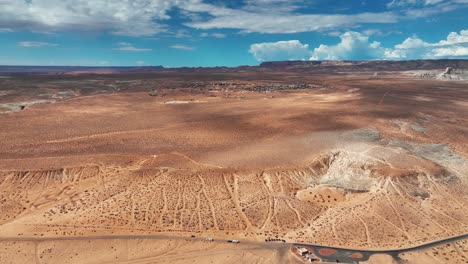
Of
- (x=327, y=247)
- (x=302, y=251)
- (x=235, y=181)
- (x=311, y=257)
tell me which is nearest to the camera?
(x=311, y=257)

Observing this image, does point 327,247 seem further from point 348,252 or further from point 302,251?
point 302,251

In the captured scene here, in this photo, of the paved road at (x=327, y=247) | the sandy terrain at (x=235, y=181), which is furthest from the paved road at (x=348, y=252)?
the sandy terrain at (x=235, y=181)

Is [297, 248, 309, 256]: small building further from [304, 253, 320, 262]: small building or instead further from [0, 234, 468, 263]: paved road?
[0, 234, 468, 263]: paved road

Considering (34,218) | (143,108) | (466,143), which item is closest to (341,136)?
(466,143)

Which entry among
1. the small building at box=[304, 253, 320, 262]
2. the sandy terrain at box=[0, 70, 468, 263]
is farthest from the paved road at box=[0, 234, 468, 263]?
the sandy terrain at box=[0, 70, 468, 263]

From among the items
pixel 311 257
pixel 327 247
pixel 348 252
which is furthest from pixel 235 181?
pixel 348 252

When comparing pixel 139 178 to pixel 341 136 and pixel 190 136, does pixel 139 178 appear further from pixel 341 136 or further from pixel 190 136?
pixel 341 136

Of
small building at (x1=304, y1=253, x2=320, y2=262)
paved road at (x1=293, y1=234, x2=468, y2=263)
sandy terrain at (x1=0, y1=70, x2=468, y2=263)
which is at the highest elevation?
sandy terrain at (x1=0, y1=70, x2=468, y2=263)

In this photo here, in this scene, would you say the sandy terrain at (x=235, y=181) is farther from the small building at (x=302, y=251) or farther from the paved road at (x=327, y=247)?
the small building at (x=302, y=251)

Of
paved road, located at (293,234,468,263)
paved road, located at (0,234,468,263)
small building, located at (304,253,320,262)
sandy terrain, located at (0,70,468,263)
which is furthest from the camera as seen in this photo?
sandy terrain, located at (0,70,468,263)
